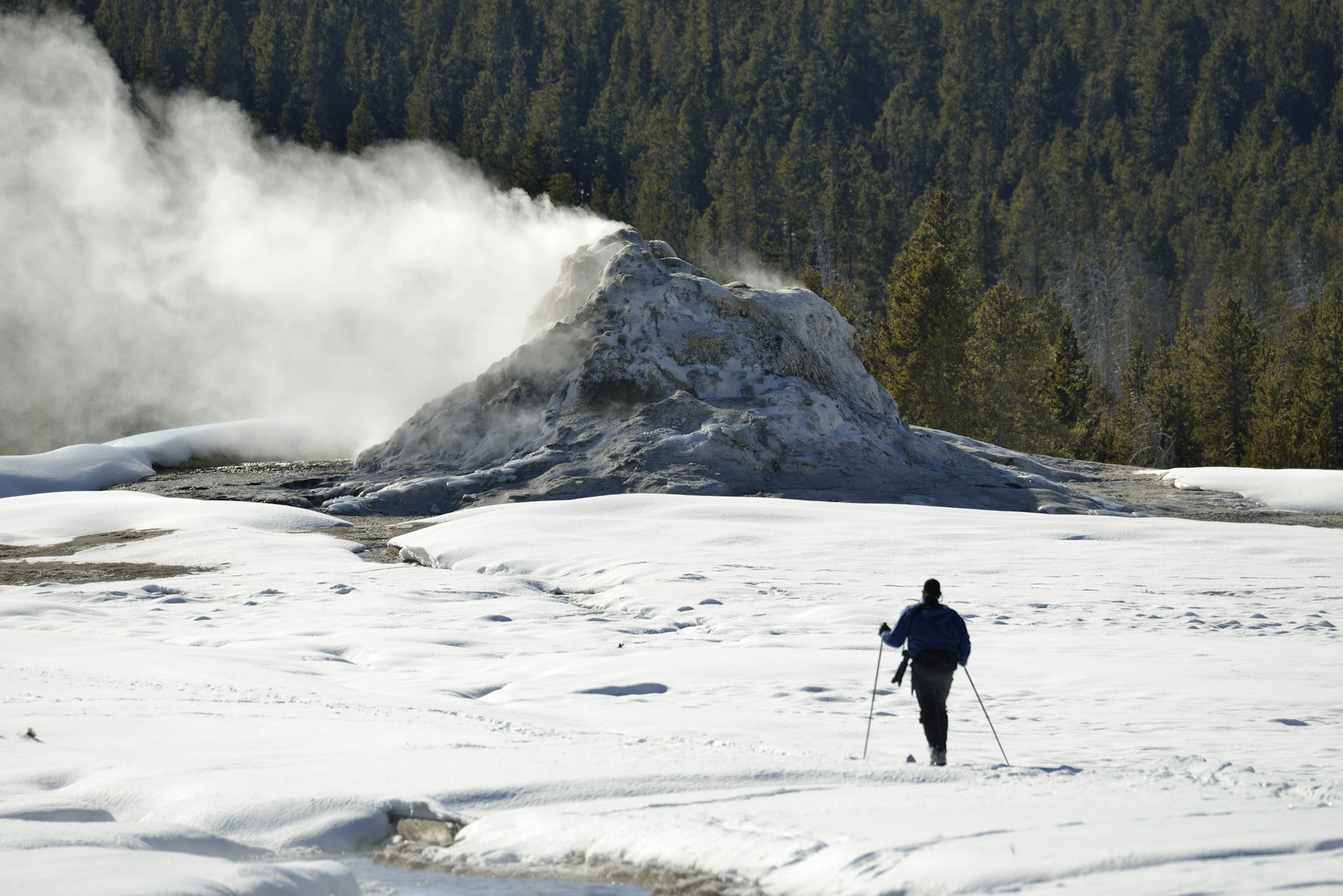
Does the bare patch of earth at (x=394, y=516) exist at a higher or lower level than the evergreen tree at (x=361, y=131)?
lower

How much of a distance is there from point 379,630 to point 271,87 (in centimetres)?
6626

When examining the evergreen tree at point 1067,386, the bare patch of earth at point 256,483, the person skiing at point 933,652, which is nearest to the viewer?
the person skiing at point 933,652

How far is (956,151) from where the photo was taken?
87125 mm

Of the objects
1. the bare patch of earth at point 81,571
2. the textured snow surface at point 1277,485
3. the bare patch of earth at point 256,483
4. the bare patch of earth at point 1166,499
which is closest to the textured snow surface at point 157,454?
the bare patch of earth at point 256,483

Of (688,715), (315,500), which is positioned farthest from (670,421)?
(688,715)

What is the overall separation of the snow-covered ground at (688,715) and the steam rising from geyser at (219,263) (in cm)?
1328

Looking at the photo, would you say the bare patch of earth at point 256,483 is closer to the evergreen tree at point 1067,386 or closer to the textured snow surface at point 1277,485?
the textured snow surface at point 1277,485

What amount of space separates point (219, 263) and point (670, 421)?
29697 millimetres

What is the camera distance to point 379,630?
9070mm

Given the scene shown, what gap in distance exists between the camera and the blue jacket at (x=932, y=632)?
5.70 metres

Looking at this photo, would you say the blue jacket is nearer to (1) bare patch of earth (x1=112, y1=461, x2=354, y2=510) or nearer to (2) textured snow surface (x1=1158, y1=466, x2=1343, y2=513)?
(1) bare patch of earth (x1=112, y1=461, x2=354, y2=510)

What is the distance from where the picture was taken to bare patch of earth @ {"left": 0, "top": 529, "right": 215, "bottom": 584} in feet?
38.6

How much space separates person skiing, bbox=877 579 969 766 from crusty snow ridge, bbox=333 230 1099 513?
11557 mm

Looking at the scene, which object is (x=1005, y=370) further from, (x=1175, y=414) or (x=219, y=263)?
(x=219, y=263)
